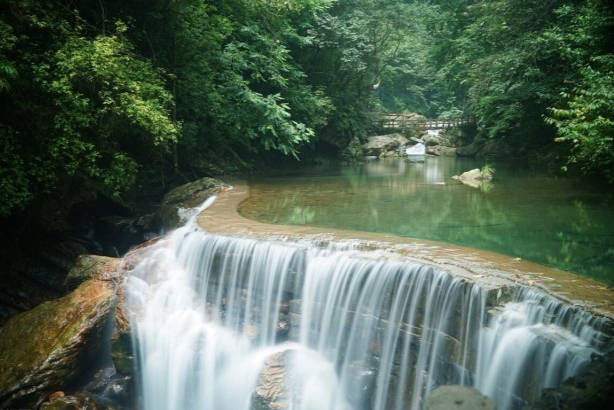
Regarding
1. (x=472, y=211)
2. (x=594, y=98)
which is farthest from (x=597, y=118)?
(x=472, y=211)

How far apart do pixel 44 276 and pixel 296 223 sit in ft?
18.8

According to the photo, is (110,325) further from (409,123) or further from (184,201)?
(409,123)

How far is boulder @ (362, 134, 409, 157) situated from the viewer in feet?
95.4

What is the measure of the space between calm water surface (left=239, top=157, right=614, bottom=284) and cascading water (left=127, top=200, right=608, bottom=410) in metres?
1.84

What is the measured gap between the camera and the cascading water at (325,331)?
5.09 meters

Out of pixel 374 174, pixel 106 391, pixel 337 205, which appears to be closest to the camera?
pixel 106 391

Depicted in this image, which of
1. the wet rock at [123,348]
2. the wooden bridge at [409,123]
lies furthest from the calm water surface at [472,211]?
the wooden bridge at [409,123]

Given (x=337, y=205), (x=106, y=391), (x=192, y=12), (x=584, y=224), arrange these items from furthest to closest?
(x=192, y=12), (x=337, y=205), (x=584, y=224), (x=106, y=391)

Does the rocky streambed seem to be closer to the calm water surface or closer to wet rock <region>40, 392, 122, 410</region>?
wet rock <region>40, 392, 122, 410</region>

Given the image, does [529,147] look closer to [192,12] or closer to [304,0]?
[304,0]

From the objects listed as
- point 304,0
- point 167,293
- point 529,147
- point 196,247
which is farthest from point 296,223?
point 529,147

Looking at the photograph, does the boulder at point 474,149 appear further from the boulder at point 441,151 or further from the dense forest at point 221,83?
the boulder at point 441,151

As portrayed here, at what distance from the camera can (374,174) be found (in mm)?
19047

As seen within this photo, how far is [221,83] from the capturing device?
15.0 metres
